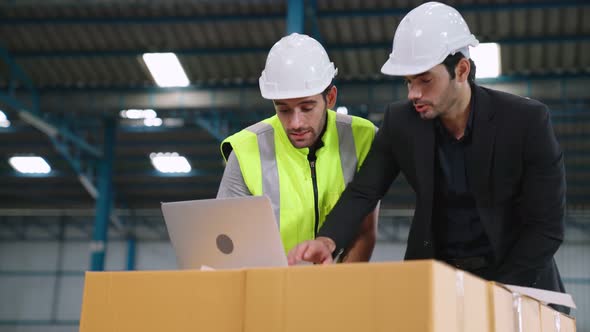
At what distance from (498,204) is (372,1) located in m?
9.68

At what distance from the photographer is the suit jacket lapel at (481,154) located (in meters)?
2.77

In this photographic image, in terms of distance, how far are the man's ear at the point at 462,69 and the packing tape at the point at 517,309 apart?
97 centimetres

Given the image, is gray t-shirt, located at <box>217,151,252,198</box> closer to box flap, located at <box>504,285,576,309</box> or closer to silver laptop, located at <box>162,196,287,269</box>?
silver laptop, located at <box>162,196,287,269</box>

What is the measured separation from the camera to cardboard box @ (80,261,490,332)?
169 cm

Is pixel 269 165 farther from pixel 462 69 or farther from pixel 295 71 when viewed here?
pixel 462 69

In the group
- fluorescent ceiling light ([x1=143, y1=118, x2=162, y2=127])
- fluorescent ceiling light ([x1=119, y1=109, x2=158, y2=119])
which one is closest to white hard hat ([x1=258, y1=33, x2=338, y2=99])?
fluorescent ceiling light ([x1=119, y1=109, x2=158, y2=119])

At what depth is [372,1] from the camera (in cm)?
1205

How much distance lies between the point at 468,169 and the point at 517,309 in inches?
31.5

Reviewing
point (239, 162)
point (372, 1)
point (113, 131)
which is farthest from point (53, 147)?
point (239, 162)

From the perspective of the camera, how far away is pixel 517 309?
6.88ft

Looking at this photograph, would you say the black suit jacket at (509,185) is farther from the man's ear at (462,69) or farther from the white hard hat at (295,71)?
the white hard hat at (295,71)

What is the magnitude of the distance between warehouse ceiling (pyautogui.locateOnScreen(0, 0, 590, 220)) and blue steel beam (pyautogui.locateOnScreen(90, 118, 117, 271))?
49mm

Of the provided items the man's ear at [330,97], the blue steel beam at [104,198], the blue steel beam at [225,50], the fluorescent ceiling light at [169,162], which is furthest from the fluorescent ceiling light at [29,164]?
the man's ear at [330,97]

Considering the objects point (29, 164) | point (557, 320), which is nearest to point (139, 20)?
point (29, 164)
